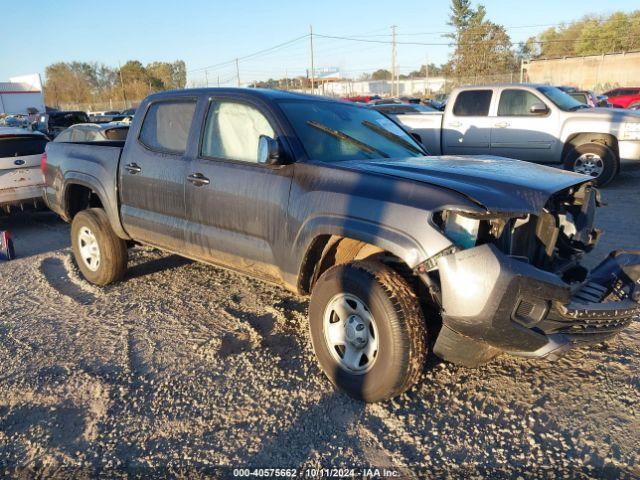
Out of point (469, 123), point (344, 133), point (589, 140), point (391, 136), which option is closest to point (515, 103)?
point (469, 123)

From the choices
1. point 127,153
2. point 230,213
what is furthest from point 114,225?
point 230,213

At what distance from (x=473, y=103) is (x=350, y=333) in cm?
878

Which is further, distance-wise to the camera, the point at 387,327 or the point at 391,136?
the point at 391,136

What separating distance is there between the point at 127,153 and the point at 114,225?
0.73 m

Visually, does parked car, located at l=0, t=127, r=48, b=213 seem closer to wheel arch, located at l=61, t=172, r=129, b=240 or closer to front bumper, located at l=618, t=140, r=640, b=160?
wheel arch, located at l=61, t=172, r=129, b=240

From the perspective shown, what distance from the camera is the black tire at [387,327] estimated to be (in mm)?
2900

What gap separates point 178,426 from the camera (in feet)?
9.83

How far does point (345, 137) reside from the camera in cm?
398

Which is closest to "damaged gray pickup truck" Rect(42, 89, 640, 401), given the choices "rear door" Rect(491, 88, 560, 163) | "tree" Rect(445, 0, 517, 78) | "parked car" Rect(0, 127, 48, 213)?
"parked car" Rect(0, 127, 48, 213)

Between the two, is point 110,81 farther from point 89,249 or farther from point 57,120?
point 89,249

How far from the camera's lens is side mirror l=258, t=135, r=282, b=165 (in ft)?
11.4

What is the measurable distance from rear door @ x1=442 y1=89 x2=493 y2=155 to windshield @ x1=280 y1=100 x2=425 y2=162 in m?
6.40

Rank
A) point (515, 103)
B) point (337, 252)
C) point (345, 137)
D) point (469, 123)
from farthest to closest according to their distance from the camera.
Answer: point (469, 123)
point (515, 103)
point (345, 137)
point (337, 252)

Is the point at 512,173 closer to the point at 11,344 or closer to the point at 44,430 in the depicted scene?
the point at 44,430
